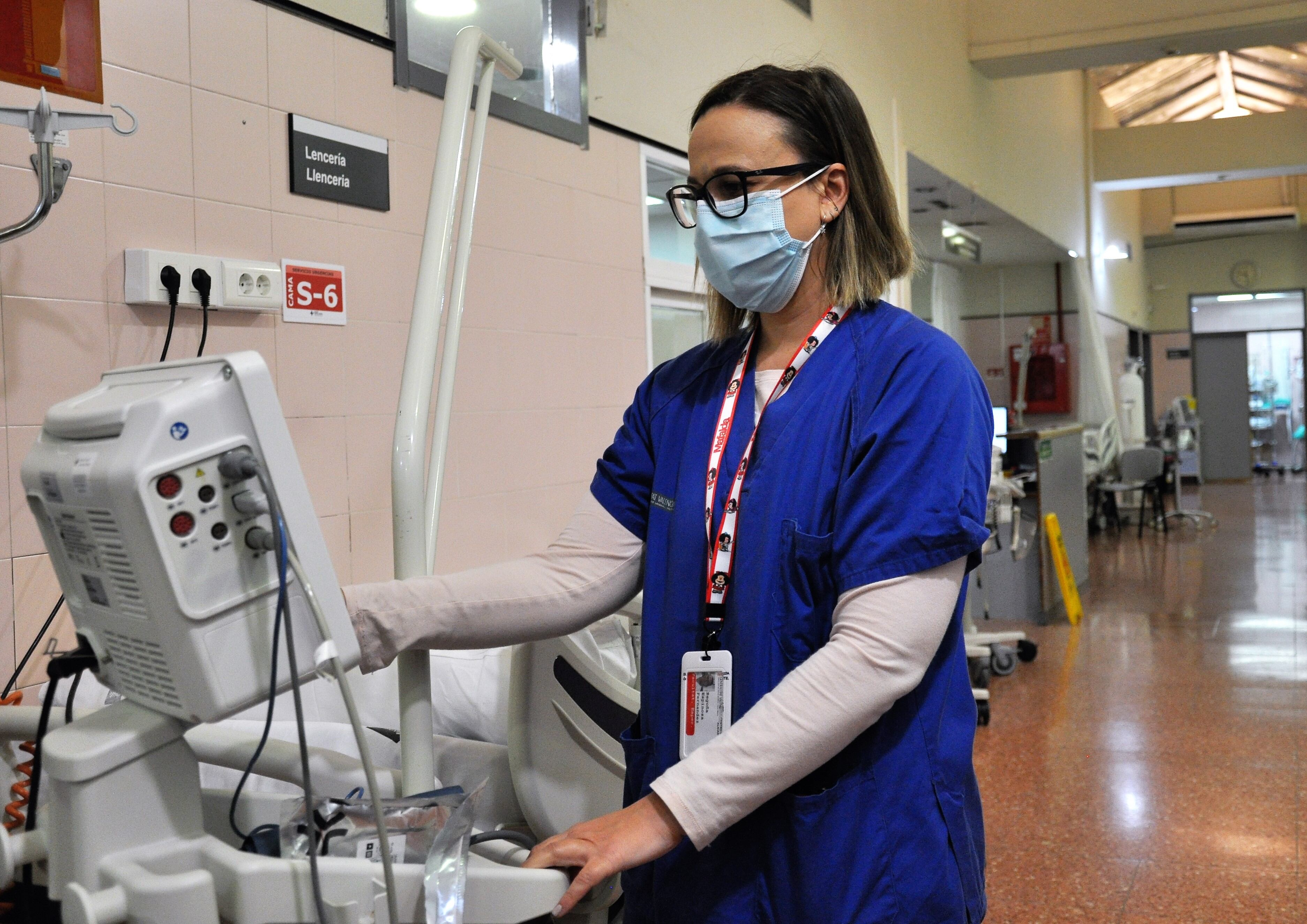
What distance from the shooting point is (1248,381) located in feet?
49.1

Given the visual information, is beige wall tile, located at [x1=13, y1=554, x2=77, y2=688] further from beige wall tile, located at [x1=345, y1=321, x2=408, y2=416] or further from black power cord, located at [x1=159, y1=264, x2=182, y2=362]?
beige wall tile, located at [x1=345, y1=321, x2=408, y2=416]

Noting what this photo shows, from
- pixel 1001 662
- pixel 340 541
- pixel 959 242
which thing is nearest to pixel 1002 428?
pixel 959 242

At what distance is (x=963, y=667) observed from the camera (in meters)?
1.17

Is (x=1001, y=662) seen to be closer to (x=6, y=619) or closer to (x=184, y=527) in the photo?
(x=6, y=619)

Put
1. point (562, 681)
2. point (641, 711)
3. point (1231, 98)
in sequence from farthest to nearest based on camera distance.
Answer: point (1231, 98) < point (562, 681) < point (641, 711)

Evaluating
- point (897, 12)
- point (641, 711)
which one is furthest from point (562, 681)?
point (897, 12)

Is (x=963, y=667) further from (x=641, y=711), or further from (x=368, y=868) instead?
(x=368, y=868)

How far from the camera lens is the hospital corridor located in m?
0.90

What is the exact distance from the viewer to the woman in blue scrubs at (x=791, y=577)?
101cm

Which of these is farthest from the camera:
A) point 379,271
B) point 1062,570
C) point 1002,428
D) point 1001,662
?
point 1002,428

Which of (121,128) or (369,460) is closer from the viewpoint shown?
(121,128)

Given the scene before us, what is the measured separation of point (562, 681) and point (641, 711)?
0.39m

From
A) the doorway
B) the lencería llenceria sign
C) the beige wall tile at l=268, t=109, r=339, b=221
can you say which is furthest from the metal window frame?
the doorway

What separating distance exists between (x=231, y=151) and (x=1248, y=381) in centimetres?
1577
